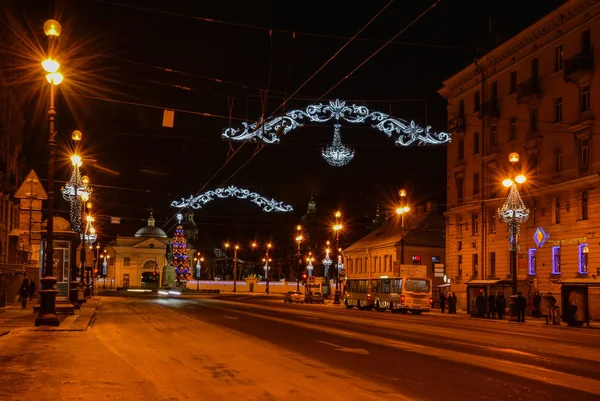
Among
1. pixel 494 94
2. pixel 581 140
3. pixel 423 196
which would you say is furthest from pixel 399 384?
pixel 423 196

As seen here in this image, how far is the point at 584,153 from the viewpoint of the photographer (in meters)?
41.7

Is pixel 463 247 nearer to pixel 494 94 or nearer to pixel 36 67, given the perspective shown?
pixel 494 94

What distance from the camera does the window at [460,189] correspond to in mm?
56784

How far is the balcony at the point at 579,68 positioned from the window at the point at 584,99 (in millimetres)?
491

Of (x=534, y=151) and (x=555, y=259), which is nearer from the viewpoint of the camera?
(x=555, y=259)

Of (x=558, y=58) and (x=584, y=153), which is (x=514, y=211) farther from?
(x=558, y=58)

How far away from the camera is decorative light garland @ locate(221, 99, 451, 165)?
26.0 meters

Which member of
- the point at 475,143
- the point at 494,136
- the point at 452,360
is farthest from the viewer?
the point at 475,143

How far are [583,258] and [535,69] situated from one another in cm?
1255

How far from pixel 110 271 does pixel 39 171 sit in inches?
3641

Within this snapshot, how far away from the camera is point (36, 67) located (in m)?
49.2

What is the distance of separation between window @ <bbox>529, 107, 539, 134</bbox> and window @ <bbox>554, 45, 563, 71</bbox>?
3.41 metres

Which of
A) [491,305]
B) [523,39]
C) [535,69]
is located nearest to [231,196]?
[491,305]

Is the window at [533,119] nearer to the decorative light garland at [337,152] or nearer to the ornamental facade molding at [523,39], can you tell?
the ornamental facade molding at [523,39]
